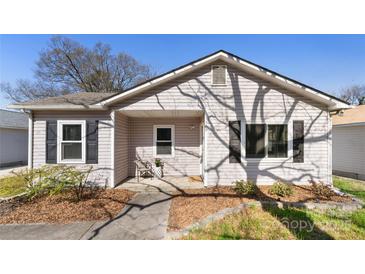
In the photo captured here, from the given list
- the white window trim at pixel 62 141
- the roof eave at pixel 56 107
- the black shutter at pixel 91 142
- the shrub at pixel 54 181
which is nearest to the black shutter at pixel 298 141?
the roof eave at pixel 56 107

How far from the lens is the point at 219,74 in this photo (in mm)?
6805

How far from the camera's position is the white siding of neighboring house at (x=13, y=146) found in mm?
12258

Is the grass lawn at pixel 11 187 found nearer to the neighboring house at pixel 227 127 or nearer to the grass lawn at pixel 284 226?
the neighboring house at pixel 227 127

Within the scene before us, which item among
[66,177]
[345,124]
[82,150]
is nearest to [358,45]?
[345,124]

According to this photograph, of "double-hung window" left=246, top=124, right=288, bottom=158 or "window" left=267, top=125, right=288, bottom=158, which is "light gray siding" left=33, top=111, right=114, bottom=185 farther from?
"window" left=267, top=125, right=288, bottom=158

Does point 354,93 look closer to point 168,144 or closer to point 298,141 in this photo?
point 298,141

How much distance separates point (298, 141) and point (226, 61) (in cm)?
401

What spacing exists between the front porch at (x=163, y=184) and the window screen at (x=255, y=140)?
2296mm

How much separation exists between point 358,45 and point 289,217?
23.7 feet

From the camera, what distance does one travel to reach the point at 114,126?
6848mm

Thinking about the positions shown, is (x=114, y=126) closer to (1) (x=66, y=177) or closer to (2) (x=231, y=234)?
(1) (x=66, y=177)

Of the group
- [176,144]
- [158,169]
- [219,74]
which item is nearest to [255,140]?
[219,74]

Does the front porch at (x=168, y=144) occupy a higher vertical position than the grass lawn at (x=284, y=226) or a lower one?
higher

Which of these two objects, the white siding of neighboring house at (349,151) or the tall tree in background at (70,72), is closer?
the white siding of neighboring house at (349,151)
